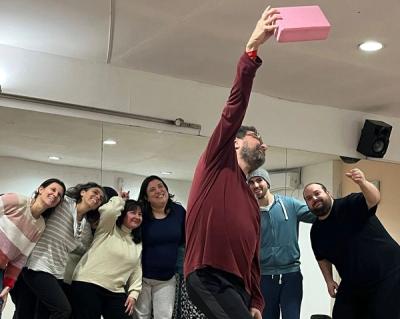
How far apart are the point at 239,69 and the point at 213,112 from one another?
236 centimetres

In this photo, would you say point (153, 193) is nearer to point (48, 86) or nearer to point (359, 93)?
point (48, 86)

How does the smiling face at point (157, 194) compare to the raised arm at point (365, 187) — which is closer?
the raised arm at point (365, 187)

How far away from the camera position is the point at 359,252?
9.89 ft

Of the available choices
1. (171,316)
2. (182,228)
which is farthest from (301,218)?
(171,316)

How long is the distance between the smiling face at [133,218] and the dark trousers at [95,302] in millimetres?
398

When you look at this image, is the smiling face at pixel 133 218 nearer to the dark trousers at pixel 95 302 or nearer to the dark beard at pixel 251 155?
the dark trousers at pixel 95 302

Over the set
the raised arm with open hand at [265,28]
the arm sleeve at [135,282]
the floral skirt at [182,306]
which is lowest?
the floral skirt at [182,306]

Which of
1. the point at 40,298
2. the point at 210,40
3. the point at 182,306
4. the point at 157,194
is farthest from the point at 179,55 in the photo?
the point at 40,298

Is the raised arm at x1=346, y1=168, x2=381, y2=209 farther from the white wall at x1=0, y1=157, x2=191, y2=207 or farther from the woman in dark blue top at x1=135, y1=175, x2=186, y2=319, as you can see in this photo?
the white wall at x1=0, y1=157, x2=191, y2=207

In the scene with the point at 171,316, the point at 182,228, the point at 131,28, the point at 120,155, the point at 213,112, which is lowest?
the point at 171,316

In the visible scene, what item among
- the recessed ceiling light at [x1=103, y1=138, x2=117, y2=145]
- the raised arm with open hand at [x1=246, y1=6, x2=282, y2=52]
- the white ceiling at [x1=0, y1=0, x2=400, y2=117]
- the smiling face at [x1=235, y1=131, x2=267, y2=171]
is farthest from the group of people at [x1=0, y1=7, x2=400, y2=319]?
the raised arm with open hand at [x1=246, y1=6, x2=282, y2=52]

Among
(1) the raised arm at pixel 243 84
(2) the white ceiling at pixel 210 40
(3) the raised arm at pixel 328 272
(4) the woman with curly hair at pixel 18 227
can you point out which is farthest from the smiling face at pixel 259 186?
(1) the raised arm at pixel 243 84

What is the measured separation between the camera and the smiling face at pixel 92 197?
3.27 m

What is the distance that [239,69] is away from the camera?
5.27 ft
